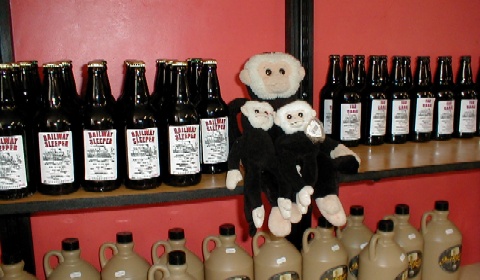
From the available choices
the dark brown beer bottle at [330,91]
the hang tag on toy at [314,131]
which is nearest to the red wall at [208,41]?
the dark brown beer bottle at [330,91]

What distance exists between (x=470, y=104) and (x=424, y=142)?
0.66 ft

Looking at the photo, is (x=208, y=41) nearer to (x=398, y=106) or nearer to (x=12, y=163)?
(x=398, y=106)

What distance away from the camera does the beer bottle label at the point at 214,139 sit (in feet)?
3.73

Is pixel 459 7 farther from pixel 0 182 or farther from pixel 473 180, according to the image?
pixel 0 182

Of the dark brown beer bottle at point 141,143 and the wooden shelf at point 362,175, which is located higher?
the dark brown beer bottle at point 141,143

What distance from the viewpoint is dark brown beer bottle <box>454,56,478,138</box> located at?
4.99ft

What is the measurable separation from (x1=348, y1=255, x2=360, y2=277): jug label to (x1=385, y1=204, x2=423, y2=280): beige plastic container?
14 cm

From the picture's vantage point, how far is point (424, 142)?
148 centimetres

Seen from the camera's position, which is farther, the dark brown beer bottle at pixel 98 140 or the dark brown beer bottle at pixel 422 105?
the dark brown beer bottle at pixel 422 105

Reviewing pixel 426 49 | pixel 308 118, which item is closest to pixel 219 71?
pixel 308 118

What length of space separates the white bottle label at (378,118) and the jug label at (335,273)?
0.40 meters

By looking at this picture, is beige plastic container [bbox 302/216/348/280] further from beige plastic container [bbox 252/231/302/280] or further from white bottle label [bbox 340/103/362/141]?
white bottle label [bbox 340/103/362/141]

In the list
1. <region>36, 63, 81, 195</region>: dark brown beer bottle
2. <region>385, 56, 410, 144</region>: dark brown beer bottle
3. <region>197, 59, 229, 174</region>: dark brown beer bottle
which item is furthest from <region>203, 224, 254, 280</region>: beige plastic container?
<region>385, 56, 410, 144</region>: dark brown beer bottle

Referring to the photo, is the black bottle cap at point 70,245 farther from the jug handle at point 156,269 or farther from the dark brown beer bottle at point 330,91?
the dark brown beer bottle at point 330,91
